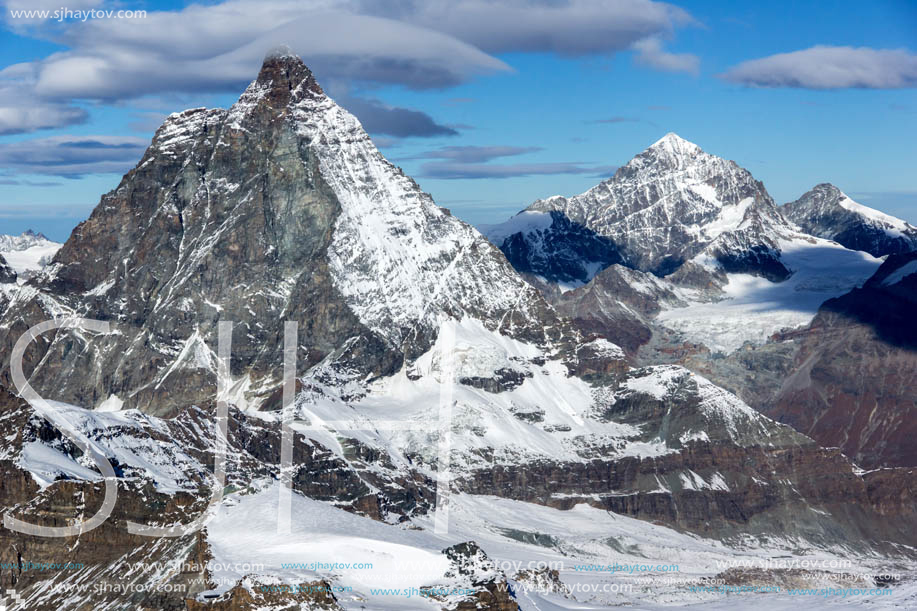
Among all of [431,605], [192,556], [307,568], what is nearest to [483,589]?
[431,605]

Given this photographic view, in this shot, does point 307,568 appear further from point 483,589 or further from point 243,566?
point 483,589

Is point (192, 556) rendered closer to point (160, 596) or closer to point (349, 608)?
point (160, 596)

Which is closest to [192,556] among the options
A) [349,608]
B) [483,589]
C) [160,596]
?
[160,596]

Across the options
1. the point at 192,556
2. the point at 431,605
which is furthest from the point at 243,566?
the point at 431,605

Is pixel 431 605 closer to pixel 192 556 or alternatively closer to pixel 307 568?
pixel 307 568

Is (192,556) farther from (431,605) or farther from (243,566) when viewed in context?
(431,605)
